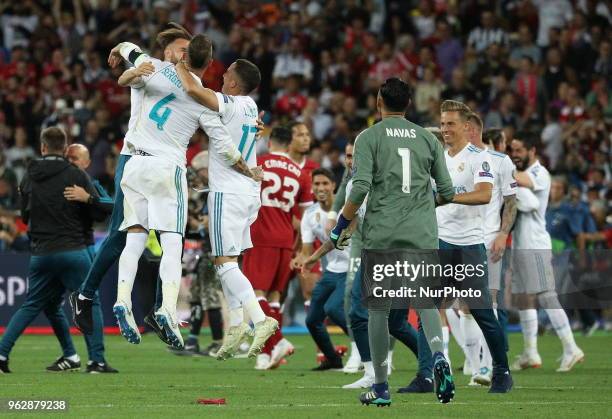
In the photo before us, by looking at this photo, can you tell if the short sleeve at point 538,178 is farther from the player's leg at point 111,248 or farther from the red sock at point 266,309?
the player's leg at point 111,248

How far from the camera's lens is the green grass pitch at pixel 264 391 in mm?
10266

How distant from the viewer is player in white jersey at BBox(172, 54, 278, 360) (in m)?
11.8

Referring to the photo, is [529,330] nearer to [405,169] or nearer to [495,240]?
[495,240]

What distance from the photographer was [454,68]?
27.7m

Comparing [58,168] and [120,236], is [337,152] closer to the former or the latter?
[58,168]

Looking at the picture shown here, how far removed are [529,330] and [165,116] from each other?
6.04m

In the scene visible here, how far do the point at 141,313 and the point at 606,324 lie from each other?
8052mm

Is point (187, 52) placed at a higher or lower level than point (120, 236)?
higher

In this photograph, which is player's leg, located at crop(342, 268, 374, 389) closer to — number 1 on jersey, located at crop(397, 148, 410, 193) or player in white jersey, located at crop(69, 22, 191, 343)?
player in white jersey, located at crop(69, 22, 191, 343)

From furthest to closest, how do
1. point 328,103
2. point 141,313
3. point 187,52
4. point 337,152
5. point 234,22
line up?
point 234,22 → point 328,103 → point 337,152 → point 141,313 → point 187,52

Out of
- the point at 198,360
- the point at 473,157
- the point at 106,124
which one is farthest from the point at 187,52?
the point at 106,124

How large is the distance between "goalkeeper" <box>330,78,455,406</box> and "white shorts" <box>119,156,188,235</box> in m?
1.84

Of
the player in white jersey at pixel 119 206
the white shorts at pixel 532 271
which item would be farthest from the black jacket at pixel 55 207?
the white shorts at pixel 532 271

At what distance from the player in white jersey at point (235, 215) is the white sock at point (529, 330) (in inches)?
179
